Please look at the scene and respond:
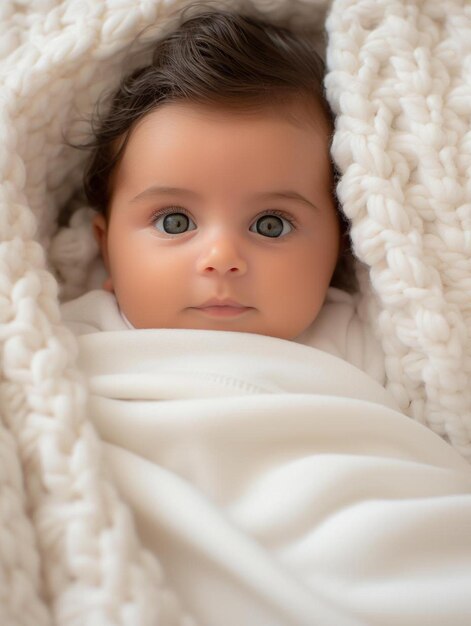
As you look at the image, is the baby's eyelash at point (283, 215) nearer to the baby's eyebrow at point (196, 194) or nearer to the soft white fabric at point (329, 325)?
the baby's eyebrow at point (196, 194)

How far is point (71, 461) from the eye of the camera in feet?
3.12

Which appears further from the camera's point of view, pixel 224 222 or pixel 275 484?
pixel 224 222

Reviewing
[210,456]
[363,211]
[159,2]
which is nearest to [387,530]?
[210,456]

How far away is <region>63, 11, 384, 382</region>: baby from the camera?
121cm

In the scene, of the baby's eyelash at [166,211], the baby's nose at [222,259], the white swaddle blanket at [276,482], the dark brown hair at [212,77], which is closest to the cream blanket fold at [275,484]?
the white swaddle blanket at [276,482]

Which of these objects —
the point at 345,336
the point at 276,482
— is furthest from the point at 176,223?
the point at 276,482

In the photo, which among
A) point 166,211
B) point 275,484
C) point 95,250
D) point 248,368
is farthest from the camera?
point 95,250

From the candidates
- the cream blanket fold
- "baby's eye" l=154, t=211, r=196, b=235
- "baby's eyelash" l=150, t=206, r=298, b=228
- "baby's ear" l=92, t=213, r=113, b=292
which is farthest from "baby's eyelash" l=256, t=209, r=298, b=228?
"baby's ear" l=92, t=213, r=113, b=292

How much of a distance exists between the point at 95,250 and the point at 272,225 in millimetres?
364

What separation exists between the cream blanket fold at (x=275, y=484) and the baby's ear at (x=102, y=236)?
0.76ft

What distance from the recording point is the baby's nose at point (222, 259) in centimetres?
116

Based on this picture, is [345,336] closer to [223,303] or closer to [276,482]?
[223,303]

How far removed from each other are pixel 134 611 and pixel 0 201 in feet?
2.03

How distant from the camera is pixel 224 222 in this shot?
122cm
